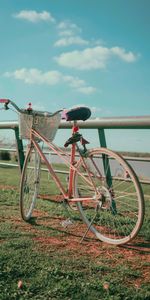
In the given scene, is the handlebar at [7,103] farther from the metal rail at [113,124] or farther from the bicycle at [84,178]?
the metal rail at [113,124]

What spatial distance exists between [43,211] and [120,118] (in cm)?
167

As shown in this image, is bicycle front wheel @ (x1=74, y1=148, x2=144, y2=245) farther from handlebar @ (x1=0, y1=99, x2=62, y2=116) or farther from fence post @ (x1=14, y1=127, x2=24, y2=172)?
fence post @ (x1=14, y1=127, x2=24, y2=172)

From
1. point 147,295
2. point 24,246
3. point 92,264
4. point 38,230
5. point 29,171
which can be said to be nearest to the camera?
point 147,295

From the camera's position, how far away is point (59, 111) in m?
4.88

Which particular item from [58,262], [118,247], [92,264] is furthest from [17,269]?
[118,247]

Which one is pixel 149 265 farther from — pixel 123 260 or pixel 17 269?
pixel 17 269

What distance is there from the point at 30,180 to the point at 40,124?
79 centimetres

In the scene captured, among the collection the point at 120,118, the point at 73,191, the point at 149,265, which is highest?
the point at 120,118

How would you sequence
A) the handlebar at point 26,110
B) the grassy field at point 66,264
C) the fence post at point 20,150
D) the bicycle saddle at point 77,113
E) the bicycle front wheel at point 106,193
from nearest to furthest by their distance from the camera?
the grassy field at point 66,264, the bicycle front wheel at point 106,193, the bicycle saddle at point 77,113, the handlebar at point 26,110, the fence post at point 20,150

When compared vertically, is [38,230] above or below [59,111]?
below

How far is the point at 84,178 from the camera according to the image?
4.18 m

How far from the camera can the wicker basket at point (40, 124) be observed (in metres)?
4.88

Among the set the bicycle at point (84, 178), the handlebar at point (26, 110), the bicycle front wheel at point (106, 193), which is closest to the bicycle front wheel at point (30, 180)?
the bicycle at point (84, 178)

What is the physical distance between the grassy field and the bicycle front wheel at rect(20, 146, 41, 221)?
296 millimetres
